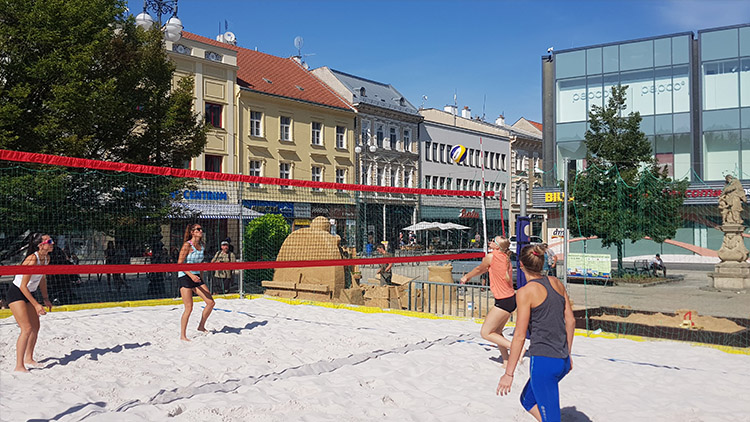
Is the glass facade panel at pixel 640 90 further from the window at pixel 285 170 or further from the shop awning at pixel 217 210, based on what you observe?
the shop awning at pixel 217 210

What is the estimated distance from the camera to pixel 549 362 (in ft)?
13.3

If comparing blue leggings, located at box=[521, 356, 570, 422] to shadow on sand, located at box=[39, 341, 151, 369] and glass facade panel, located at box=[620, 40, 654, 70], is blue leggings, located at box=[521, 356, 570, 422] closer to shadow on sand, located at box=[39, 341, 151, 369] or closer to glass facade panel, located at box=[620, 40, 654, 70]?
shadow on sand, located at box=[39, 341, 151, 369]

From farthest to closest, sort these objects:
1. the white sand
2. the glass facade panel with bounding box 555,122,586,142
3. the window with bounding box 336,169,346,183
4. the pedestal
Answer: the window with bounding box 336,169,346,183, the glass facade panel with bounding box 555,122,586,142, the pedestal, the white sand

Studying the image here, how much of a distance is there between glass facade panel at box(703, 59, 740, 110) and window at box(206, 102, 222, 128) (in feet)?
79.5

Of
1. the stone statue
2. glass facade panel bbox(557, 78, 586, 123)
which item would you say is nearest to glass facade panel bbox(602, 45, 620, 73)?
glass facade panel bbox(557, 78, 586, 123)

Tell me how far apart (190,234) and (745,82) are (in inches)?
1235

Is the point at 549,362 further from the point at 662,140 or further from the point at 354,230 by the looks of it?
the point at 662,140

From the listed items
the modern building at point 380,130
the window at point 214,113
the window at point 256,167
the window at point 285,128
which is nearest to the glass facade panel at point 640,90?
the modern building at point 380,130

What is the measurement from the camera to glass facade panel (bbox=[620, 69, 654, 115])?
1293 inches

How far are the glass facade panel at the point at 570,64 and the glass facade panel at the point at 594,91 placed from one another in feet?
2.08

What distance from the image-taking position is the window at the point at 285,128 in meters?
33.0

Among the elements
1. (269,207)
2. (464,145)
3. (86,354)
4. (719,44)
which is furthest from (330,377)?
(464,145)

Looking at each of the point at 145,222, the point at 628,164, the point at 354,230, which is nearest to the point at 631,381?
the point at 354,230

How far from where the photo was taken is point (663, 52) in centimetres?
3247
